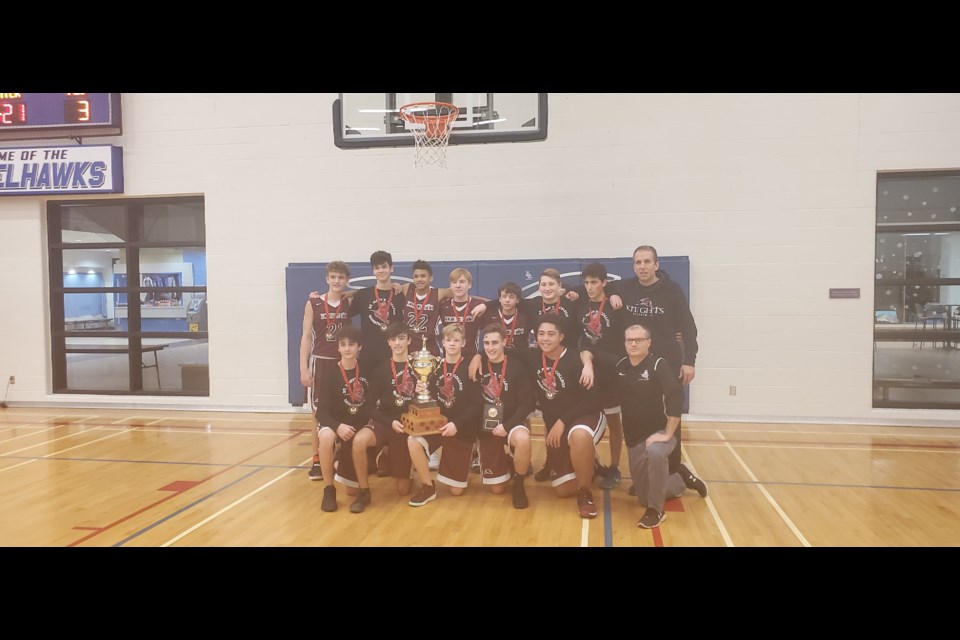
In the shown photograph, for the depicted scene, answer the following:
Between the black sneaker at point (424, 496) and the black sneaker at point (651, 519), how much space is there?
1.65 metres

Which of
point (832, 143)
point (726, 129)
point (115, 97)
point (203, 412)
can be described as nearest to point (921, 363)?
point (832, 143)

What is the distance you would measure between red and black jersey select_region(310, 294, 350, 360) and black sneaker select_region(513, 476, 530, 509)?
2.20 m

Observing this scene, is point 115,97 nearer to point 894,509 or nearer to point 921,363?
point 894,509

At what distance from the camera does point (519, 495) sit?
17.2 ft

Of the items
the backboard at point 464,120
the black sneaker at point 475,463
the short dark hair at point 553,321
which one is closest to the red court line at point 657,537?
the short dark hair at point 553,321

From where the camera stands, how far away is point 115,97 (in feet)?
30.1

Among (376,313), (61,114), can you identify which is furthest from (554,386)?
(61,114)

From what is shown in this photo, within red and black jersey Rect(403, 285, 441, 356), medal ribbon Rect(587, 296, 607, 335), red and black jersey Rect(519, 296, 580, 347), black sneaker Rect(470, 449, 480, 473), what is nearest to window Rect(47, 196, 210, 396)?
red and black jersey Rect(403, 285, 441, 356)

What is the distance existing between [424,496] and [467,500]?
0.35m

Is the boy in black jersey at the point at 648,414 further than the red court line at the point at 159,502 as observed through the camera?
Yes

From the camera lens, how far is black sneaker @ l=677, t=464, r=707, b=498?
5410 mm

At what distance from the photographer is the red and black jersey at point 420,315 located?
6055mm

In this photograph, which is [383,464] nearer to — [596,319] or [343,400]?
[343,400]

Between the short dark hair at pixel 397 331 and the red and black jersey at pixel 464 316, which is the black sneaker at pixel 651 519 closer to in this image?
the red and black jersey at pixel 464 316
